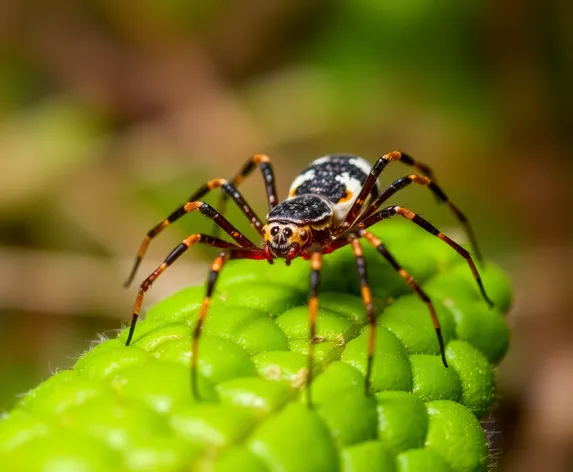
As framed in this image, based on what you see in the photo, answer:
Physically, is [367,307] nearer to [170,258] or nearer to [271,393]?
[271,393]

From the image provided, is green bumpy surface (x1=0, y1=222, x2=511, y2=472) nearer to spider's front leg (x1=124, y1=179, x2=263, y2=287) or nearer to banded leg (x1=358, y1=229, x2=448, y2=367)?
banded leg (x1=358, y1=229, x2=448, y2=367)

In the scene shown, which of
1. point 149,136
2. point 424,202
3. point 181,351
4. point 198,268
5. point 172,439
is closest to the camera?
point 172,439

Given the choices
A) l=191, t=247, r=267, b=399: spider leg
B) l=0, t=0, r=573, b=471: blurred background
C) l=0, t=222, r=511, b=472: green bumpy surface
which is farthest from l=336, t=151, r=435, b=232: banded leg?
l=0, t=0, r=573, b=471: blurred background

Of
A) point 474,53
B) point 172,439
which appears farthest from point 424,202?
point 172,439

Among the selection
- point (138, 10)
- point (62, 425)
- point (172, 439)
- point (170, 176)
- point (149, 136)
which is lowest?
point (172, 439)

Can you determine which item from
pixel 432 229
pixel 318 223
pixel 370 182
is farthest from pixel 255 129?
pixel 432 229

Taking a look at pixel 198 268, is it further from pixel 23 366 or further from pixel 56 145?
pixel 56 145

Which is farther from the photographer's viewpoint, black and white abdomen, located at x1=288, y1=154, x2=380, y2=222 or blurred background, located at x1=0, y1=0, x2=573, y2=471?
blurred background, located at x1=0, y1=0, x2=573, y2=471
